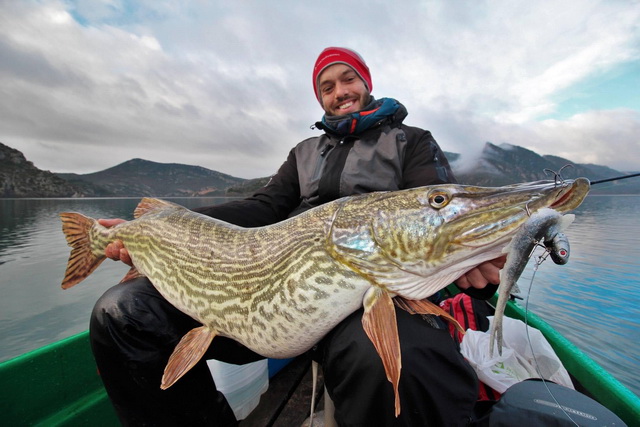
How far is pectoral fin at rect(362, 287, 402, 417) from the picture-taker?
1.15 meters

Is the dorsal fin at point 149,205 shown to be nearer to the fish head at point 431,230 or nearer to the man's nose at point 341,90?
the fish head at point 431,230

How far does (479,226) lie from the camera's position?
1.23 metres

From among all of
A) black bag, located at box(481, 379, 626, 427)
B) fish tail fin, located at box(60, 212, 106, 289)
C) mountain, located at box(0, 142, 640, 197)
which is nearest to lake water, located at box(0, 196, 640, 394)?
black bag, located at box(481, 379, 626, 427)

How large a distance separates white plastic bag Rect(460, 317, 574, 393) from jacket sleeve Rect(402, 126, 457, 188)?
127 cm

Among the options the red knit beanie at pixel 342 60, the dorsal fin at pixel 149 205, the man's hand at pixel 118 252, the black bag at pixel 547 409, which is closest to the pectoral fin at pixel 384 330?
the black bag at pixel 547 409

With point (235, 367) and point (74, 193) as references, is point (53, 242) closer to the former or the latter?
point (235, 367)

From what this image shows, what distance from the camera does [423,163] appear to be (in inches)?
89.4

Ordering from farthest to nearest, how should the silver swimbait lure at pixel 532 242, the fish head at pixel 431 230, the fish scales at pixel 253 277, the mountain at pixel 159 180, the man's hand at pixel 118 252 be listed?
the mountain at pixel 159 180
the man's hand at pixel 118 252
the fish scales at pixel 253 277
the fish head at pixel 431 230
the silver swimbait lure at pixel 532 242

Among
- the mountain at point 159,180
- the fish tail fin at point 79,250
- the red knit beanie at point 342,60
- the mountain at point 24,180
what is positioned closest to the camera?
the fish tail fin at point 79,250

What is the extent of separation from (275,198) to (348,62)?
1.48m

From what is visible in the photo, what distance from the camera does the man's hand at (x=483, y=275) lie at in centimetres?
148

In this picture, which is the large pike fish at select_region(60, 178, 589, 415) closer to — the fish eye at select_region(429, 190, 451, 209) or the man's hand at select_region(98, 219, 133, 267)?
the fish eye at select_region(429, 190, 451, 209)

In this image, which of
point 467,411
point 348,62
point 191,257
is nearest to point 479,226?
point 467,411

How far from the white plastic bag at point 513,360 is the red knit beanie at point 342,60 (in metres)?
2.57
